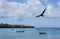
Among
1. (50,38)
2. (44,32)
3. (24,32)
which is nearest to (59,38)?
(50,38)

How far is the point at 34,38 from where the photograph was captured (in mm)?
9766

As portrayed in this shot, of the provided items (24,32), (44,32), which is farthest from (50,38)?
(24,32)

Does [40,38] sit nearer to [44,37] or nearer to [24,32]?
[44,37]

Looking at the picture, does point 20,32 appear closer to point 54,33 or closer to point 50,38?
point 54,33

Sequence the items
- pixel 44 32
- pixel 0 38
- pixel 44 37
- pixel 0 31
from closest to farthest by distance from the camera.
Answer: pixel 0 38, pixel 44 37, pixel 44 32, pixel 0 31

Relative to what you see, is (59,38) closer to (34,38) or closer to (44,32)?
(34,38)

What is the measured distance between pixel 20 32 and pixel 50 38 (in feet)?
10.8

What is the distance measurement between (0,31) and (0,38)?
114 inches

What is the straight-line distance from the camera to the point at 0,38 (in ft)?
30.7

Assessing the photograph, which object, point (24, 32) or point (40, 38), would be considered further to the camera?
point (24, 32)

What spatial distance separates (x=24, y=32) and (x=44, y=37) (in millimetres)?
2645

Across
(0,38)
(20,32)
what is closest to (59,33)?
(20,32)

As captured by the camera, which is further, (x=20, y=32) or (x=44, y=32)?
(x=20, y=32)

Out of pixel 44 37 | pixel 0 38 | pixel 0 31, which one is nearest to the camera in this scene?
pixel 0 38
